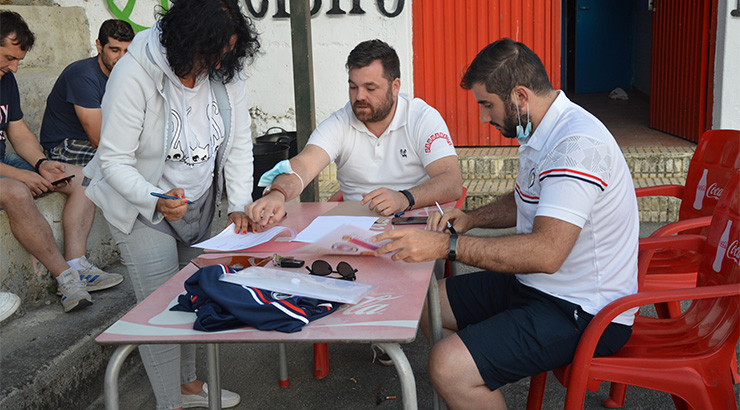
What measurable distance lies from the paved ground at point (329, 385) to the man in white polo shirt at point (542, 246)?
0.94 metres

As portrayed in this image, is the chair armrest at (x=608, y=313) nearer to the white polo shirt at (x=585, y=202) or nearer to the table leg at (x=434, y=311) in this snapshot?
the white polo shirt at (x=585, y=202)

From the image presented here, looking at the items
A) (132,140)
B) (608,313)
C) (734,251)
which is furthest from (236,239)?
(734,251)

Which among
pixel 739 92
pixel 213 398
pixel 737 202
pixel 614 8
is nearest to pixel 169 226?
pixel 213 398

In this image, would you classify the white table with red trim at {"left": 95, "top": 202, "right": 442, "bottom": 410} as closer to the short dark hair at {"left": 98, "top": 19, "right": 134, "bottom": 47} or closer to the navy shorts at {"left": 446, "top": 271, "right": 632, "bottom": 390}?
the navy shorts at {"left": 446, "top": 271, "right": 632, "bottom": 390}

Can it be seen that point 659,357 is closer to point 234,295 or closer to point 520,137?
point 520,137

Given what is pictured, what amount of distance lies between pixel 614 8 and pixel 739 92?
24.8ft

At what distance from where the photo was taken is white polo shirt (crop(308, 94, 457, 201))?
3.37 meters

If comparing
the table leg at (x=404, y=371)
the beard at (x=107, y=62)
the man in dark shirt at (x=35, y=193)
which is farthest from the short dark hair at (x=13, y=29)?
the table leg at (x=404, y=371)

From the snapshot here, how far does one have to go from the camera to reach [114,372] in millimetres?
1751

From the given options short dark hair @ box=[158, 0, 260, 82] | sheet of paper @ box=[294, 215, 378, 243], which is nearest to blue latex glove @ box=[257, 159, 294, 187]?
sheet of paper @ box=[294, 215, 378, 243]

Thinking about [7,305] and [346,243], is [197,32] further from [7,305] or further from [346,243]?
[7,305]

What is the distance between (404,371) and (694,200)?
225 cm

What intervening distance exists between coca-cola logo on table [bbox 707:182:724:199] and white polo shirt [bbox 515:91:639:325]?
1141 millimetres

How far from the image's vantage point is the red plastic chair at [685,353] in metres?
2.04
